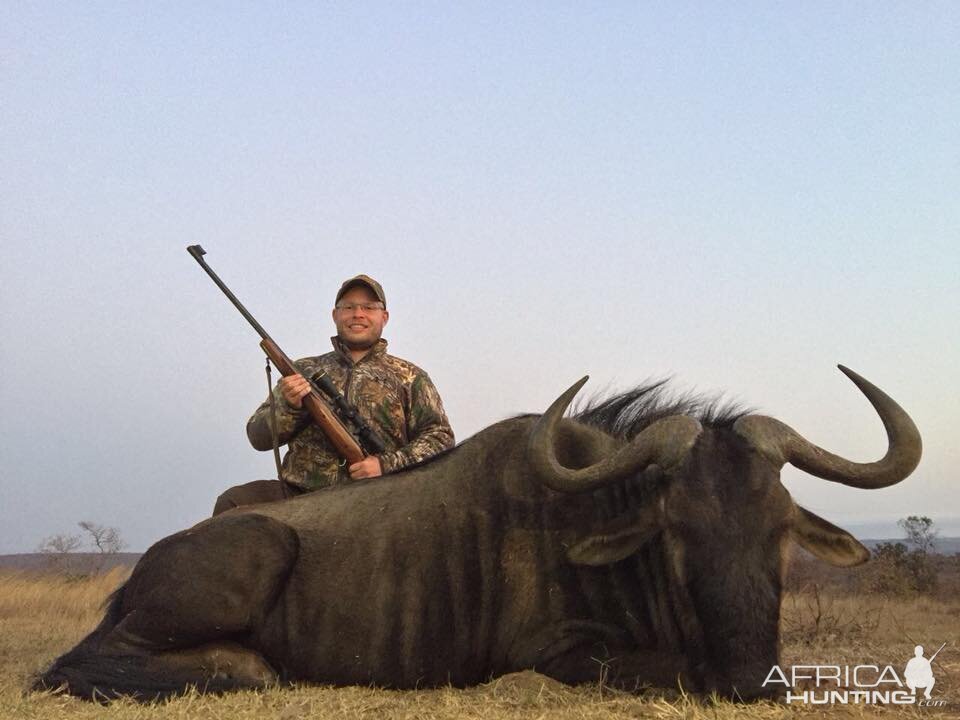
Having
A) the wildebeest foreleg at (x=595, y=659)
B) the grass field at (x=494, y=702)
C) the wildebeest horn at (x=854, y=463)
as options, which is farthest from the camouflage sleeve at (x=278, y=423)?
the wildebeest horn at (x=854, y=463)

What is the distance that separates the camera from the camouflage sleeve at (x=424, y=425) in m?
6.54

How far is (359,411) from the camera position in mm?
6805

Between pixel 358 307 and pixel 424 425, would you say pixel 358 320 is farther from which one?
pixel 424 425

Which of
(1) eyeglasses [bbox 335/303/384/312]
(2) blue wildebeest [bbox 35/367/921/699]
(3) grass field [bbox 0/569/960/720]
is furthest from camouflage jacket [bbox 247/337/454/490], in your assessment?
(3) grass field [bbox 0/569/960/720]

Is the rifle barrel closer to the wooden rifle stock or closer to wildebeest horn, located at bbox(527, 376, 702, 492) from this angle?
the wooden rifle stock

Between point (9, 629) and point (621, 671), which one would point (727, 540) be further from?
point (9, 629)

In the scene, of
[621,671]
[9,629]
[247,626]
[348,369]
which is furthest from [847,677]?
[9,629]

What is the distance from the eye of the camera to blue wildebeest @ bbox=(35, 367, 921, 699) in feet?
14.2

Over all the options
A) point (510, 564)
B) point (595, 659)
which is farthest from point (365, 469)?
point (595, 659)

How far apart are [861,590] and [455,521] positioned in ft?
39.3

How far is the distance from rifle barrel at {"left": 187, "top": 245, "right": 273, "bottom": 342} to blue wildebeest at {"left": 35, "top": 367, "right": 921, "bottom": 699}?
1.99m

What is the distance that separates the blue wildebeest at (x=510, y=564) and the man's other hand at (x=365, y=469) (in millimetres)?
610

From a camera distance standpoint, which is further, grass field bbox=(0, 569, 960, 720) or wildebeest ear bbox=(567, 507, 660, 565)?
wildebeest ear bbox=(567, 507, 660, 565)

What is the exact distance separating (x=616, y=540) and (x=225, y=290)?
421 centimetres
